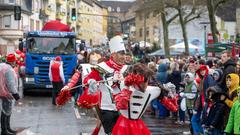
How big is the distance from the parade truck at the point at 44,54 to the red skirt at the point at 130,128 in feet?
52.3

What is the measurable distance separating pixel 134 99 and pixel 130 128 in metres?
0.42

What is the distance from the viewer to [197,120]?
12250 mm

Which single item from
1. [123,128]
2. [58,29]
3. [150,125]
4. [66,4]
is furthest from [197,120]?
[66,4]

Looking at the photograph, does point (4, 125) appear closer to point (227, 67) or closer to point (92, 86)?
point (92, 86)

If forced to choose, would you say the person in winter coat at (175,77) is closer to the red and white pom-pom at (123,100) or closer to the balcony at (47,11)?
the red and white pom-pom at (123,100)

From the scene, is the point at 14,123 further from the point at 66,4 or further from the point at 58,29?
the point at 66,4

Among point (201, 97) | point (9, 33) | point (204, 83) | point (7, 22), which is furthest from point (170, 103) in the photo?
point (7, 22)

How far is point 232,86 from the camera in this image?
9.76 metres

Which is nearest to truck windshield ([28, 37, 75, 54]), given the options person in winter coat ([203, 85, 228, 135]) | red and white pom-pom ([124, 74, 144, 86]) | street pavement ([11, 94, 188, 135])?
street pavement ([11, 94, 188, 135])

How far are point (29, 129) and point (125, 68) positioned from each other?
5367mm

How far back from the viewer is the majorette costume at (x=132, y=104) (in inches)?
290

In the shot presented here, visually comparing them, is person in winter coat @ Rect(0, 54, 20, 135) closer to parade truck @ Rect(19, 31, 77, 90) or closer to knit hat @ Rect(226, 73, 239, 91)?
knit hat @ Rect(226, 73, 239, 91)

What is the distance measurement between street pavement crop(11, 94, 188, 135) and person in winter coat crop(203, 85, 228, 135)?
128 inches

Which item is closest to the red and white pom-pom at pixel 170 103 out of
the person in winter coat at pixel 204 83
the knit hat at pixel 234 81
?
the knit hat at pixel 234 81
